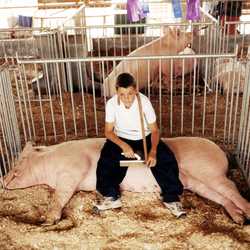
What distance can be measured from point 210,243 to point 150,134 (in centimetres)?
111

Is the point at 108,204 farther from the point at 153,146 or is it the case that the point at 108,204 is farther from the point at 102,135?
the point at 102,135

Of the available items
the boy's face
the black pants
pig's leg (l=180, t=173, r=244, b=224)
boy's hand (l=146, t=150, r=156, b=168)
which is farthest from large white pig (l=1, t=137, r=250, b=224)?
the boy's face

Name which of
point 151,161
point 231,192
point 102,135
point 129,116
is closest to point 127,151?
point 151,161

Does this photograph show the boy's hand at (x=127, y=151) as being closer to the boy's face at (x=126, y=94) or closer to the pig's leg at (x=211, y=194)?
the boy's face at (x=126, y=94)

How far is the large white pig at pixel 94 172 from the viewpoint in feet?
11.3

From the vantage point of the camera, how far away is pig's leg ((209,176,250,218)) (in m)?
3.26

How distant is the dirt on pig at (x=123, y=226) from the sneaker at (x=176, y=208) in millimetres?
45

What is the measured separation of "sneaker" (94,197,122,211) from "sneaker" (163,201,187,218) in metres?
0.44

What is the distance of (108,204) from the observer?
3434 millimetres

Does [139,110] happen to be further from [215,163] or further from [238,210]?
[238,210]

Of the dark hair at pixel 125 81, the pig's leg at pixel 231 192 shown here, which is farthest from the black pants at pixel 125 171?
the dark hair at pixel 125 81

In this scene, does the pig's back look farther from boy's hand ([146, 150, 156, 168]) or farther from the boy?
boy's hand ([146, 150, 156, 168])

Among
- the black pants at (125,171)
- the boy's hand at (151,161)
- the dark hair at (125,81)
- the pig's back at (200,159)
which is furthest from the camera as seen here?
the pig's back at (200,159)

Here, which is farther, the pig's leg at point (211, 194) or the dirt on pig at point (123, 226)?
the pig's leg at point (211, 194)
